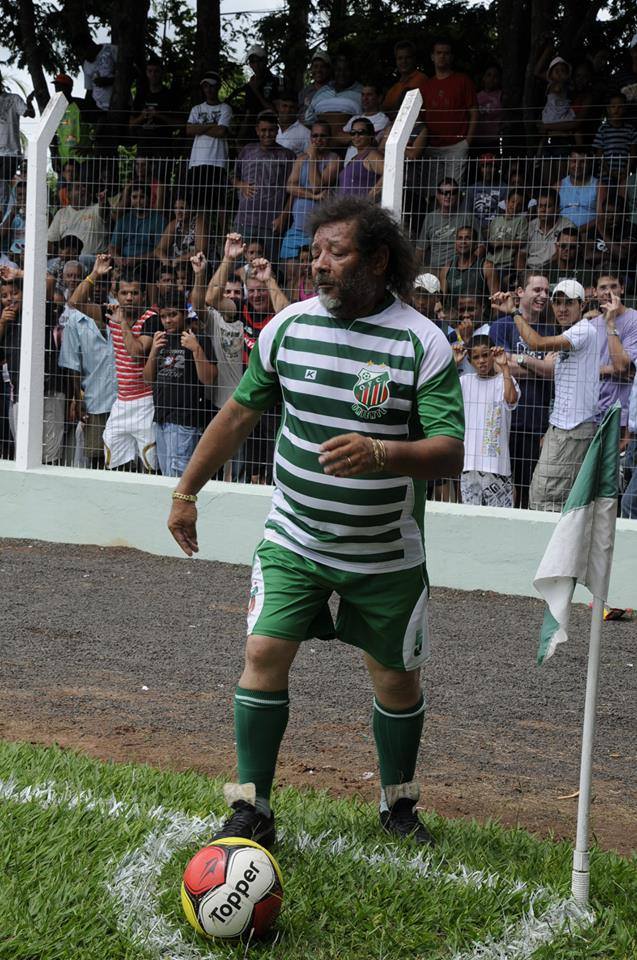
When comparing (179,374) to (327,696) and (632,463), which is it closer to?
(632,463)

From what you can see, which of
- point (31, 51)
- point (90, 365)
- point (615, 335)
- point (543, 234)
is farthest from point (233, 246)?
point (31, 51)

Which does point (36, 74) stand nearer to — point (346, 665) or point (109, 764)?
point (346, 665)

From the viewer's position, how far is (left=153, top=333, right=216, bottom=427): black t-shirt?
9.62 m

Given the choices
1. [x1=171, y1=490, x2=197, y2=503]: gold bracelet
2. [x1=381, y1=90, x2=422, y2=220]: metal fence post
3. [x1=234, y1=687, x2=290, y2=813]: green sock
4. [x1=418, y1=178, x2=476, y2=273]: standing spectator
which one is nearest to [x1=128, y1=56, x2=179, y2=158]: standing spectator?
[x1=381, y1=90, x2=422, y2=220]: metal fence post

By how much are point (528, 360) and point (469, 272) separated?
78cm

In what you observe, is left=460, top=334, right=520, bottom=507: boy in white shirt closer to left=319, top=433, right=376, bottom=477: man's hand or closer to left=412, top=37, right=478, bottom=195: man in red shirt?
left=412, top=37, right=478, bottom=195: man in red shirt

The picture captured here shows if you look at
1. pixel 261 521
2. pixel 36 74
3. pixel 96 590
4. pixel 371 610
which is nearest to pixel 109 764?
pixel 371 610

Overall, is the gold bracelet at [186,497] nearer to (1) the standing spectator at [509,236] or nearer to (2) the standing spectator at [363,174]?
(1) the standing spectator at [509,236]

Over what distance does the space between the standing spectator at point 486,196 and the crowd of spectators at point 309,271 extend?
0.05 ft

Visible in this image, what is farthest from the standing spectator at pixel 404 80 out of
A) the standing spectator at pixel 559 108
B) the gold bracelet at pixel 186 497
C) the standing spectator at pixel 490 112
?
the gold bracelet at pixel 186 497

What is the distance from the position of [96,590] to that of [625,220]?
4481 millimetres

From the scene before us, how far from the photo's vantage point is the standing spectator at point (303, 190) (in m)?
9.27

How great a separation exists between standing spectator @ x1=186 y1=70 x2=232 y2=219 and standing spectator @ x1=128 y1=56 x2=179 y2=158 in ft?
1.65

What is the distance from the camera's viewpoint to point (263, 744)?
4008 millimetres
